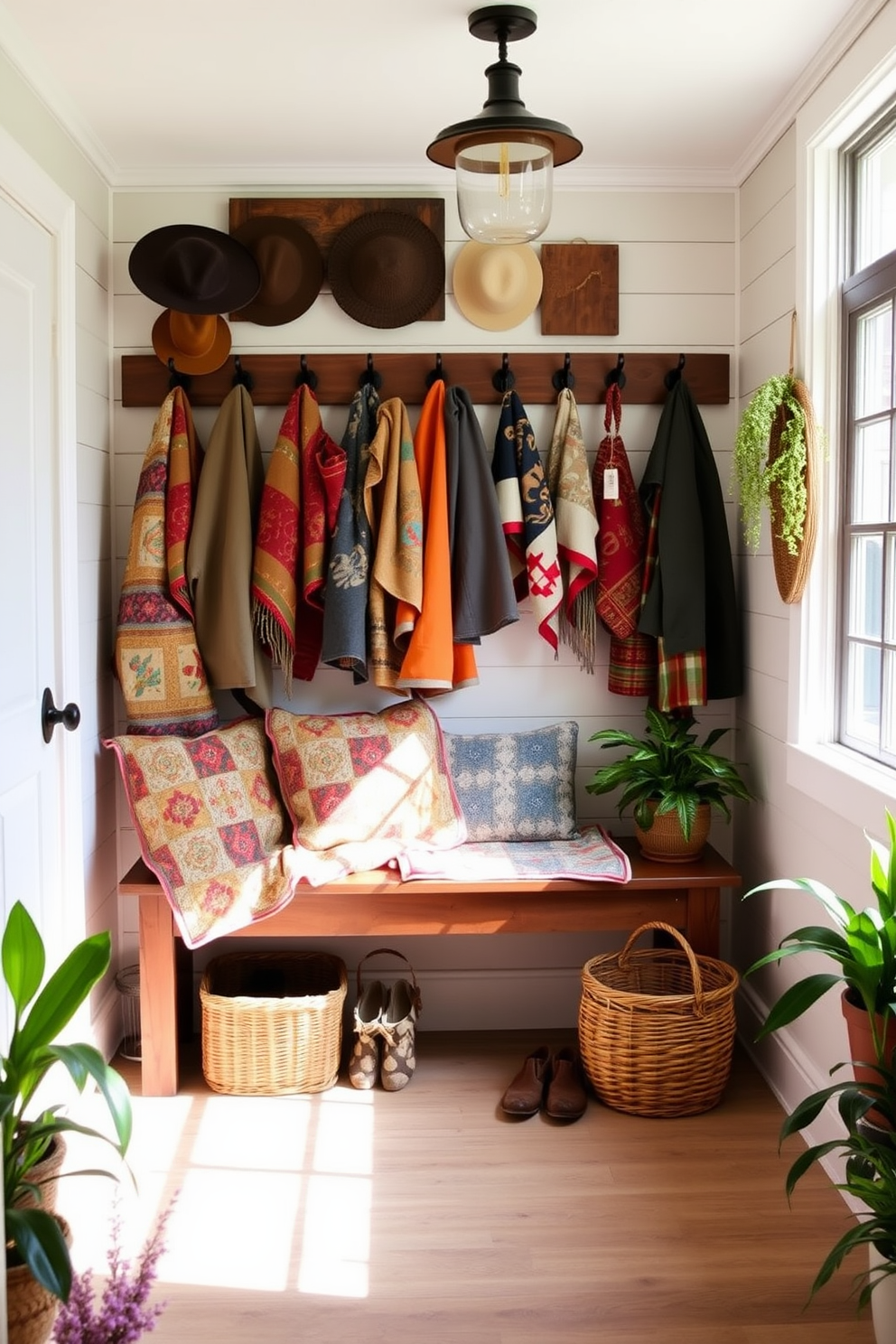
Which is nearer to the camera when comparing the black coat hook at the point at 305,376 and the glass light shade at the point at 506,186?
the glass light shade at the point at 506,186

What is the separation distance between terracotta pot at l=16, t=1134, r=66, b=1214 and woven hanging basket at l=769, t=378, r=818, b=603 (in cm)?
196

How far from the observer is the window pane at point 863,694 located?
2.69 metres

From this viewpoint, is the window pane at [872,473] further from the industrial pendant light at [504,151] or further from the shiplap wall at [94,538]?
the shiplap wall at [94,538]

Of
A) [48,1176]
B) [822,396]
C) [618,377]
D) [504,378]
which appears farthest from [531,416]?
[48,1176]

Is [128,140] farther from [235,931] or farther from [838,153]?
[235,931]

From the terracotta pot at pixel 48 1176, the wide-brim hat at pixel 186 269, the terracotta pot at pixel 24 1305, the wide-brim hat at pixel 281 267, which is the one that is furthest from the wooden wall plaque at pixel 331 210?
the terracotta pot at pixel 24 1305

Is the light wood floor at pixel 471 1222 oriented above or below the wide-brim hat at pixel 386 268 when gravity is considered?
below

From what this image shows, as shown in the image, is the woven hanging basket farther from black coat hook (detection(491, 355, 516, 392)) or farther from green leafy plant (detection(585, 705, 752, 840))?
black coat hook (detection(491, 355, 516, 392))

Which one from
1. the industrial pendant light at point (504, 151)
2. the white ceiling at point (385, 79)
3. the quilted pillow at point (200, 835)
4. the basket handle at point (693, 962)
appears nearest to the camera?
the industrial pendant light at point (504, 151)

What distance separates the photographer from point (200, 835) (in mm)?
3102

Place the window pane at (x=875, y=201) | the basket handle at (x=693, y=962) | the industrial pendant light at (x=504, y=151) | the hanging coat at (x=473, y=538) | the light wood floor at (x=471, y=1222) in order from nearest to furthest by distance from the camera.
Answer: the light wood floor at (x=471, y=1222) → the industrial pendant light at (x=504, y=151) → the window pane at (x=875, y=201) → the basket handle at (x=693, y=962) → the hanging coat at (x=473, y=538)

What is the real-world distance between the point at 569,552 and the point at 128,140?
5.24 ft

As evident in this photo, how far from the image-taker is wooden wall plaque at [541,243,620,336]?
3463mm

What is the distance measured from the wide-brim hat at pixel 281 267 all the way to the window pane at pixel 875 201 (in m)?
1.45
